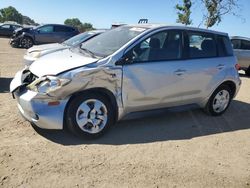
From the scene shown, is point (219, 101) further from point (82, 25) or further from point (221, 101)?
point (82, 25)

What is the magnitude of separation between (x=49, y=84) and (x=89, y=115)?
2.44ft

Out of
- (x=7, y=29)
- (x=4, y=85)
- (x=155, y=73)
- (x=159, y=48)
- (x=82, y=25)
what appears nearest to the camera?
(x=155, y=73)

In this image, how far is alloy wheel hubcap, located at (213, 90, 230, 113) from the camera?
688cm

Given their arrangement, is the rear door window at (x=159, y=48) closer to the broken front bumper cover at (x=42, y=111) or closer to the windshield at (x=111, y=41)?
the windshield at (x=111, y=41)

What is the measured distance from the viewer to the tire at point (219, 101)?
679 centimetres

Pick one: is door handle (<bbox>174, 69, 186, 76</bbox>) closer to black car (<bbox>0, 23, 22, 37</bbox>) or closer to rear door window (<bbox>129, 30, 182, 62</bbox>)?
rear door window (<bbox>129, 30, 182, 62</bbox>)

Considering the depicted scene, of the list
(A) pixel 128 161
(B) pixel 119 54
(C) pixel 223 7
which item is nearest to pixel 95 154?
(A) pixel 128 161

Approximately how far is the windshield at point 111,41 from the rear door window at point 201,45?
1.03 metres

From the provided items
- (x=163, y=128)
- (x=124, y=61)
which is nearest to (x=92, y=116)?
(x=124, y=61)

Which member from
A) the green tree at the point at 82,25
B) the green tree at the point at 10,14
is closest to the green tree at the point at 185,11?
the green tree at the point at 82,25

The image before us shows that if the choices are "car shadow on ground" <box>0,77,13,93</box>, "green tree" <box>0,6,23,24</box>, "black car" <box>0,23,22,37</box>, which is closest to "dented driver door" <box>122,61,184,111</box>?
"car shadow on ground" <box>0,77,13,93</box>

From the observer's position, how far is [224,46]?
6.82 meters

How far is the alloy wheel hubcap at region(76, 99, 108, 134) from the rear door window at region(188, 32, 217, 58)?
6.71 ft

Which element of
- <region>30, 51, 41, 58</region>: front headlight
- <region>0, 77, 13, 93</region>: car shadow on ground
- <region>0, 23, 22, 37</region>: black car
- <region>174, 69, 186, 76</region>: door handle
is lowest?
<region>0, 23, 22, 37</region>: black car
